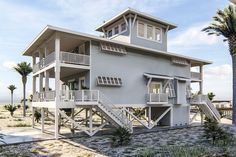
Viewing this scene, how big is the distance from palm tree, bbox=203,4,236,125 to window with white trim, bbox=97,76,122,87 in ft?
38.4

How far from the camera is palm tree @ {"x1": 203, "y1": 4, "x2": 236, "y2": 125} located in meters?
24.3

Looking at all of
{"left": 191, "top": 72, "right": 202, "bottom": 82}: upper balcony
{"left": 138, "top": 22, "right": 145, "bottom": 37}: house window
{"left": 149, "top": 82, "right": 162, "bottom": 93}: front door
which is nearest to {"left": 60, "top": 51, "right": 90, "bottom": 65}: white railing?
{"left": 138, "top": 22, "right": 145, "bottom": 37}: house window

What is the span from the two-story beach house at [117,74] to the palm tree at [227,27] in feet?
10.1

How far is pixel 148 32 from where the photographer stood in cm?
2358

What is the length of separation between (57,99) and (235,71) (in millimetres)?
18278

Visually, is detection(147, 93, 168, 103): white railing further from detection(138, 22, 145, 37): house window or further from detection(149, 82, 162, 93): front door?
detection(138, 22, 145, 37): house window

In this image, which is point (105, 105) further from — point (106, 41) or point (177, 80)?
point (177, 80)

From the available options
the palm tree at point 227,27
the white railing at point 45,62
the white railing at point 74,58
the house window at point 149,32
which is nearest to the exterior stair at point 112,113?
the white railing at point 74,58

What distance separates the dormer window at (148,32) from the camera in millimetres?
22828

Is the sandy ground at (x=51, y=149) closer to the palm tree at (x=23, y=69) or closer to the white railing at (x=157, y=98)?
the white railing at (x=157, y=98)

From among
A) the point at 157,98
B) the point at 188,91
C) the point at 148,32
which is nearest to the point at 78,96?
the point at 157,98

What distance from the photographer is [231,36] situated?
24.7 meters

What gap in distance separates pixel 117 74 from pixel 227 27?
41.2ft

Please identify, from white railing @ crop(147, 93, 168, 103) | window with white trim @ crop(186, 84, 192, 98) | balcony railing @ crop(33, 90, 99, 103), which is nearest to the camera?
balcony railing @ crop(33, 90, 99, 103)
